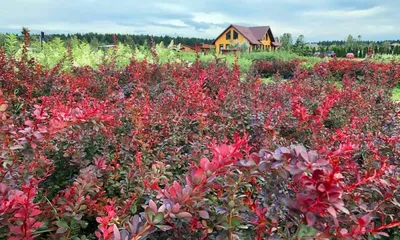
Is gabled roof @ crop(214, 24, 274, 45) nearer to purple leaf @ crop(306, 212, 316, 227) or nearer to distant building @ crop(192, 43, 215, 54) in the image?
distant building @ crop(192, 43, 215, 54)

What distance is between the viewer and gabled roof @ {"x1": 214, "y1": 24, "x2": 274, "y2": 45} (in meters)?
46.6

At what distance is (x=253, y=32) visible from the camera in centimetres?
5078

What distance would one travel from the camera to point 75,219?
119 cm

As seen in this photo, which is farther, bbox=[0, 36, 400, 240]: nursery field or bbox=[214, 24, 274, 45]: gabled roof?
bbox=[214, 24, 274, 45]: gabled roof

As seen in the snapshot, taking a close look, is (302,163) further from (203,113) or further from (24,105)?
(24,105)

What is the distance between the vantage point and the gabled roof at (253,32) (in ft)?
153

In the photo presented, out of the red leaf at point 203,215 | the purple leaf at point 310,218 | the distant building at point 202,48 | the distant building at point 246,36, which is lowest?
the red leaf at point 203,215

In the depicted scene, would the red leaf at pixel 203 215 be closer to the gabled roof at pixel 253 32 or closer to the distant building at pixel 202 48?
the distant building at pixel 202 48

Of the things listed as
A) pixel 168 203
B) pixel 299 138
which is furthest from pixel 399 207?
pixel 299 138

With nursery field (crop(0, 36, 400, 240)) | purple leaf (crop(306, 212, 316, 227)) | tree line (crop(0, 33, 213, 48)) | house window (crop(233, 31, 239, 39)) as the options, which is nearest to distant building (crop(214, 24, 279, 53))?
house window (crop(233, 31, 239, 39))

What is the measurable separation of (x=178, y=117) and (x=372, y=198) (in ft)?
4.09

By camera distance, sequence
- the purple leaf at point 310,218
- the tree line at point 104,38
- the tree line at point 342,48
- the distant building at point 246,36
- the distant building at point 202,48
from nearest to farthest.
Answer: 1. the purple leaf at point 310,218
2. the distant building at point 202,48
3. the tree line at point 104,38
4. the tree line at point 342,48
5. the distant building at point 246,36

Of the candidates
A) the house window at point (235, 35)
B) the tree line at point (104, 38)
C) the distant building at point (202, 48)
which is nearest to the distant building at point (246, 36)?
the house window at point (235, 35)

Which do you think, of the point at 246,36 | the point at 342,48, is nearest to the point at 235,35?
the point at 246,36
